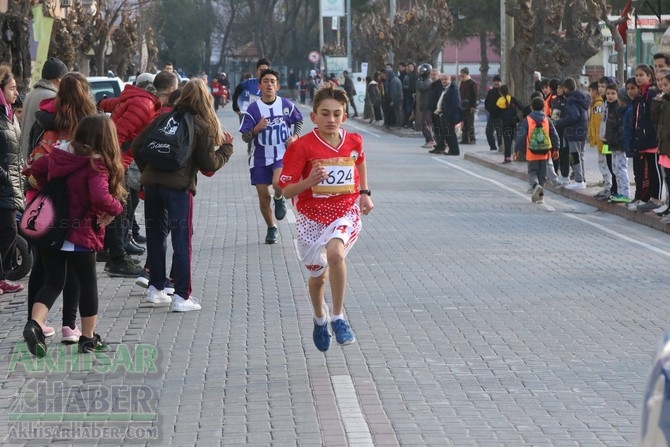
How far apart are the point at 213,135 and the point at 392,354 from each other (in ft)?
8.61

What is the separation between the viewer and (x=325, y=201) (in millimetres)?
8727

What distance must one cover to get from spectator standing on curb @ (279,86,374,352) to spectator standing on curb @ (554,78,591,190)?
1284cm

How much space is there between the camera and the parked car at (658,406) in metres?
3.40

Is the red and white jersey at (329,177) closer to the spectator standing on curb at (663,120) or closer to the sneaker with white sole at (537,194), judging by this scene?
the spectator standing on curb at (663,120)

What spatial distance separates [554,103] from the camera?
74.8 feet

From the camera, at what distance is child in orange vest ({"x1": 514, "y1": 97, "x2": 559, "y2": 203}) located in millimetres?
20672

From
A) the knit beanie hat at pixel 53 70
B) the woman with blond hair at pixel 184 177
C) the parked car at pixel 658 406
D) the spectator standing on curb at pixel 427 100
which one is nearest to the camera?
the parked car at pixel 658 406

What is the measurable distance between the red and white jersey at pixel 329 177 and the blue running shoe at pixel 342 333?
64 cm

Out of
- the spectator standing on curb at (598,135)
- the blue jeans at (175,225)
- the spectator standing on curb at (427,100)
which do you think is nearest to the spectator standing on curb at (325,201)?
the blue jeans at (175,225)

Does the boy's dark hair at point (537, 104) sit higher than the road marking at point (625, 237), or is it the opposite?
the boy's dark hair at point (537, 104)

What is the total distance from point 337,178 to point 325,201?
157 mm

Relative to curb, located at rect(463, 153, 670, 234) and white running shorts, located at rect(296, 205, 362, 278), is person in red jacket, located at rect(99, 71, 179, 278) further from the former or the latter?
curb, located at rect(463, 153, 670, 234)

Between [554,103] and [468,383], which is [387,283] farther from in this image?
[554,103]

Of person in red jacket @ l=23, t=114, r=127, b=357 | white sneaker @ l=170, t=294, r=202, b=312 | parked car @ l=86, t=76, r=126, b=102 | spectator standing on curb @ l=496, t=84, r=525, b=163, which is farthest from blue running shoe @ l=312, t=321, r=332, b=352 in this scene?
parked car @ l=86, t=76, r=126, b=102
